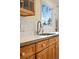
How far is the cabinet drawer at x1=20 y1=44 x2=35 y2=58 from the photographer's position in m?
1.67

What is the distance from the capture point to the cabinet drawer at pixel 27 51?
5.49 feet

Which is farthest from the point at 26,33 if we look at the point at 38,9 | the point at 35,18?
the point at 38,9

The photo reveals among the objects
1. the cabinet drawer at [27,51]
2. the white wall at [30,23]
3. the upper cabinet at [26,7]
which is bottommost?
the cabinet drawer at [27,51]

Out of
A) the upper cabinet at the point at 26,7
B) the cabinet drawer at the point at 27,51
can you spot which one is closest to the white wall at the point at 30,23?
the upper cabinet at the point at 26,7

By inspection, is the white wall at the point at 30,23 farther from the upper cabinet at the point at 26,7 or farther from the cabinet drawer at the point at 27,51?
the cabinet drawer at the point at 27,51

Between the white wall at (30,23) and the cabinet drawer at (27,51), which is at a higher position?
Answer: the white wall at (30,23)

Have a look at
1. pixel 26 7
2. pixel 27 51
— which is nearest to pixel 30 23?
pixel 26 7

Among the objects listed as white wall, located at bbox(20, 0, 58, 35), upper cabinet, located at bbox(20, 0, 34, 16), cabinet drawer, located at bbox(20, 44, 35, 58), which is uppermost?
upper cabinet, located at bbox(20, 0, 34, 16)

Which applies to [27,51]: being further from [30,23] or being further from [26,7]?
[30,23]

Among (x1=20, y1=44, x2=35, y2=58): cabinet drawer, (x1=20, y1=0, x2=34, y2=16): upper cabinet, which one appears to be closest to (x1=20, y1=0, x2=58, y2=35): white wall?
(x1=20, y1=0, x2=34, y2=16): upper cabinet

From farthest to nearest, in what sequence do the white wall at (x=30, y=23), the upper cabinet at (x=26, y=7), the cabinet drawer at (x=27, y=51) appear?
1. the white wall at (x=30, y=23)
2. the upper cabinet at (x=26, y=7)
3. the cabinet drawer at (x=27, y=51)

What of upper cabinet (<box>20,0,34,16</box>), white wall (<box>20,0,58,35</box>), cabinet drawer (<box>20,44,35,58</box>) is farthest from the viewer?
white wall (<box>20,0,58,35</box>)

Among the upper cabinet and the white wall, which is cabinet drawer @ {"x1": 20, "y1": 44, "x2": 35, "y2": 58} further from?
the white wall
